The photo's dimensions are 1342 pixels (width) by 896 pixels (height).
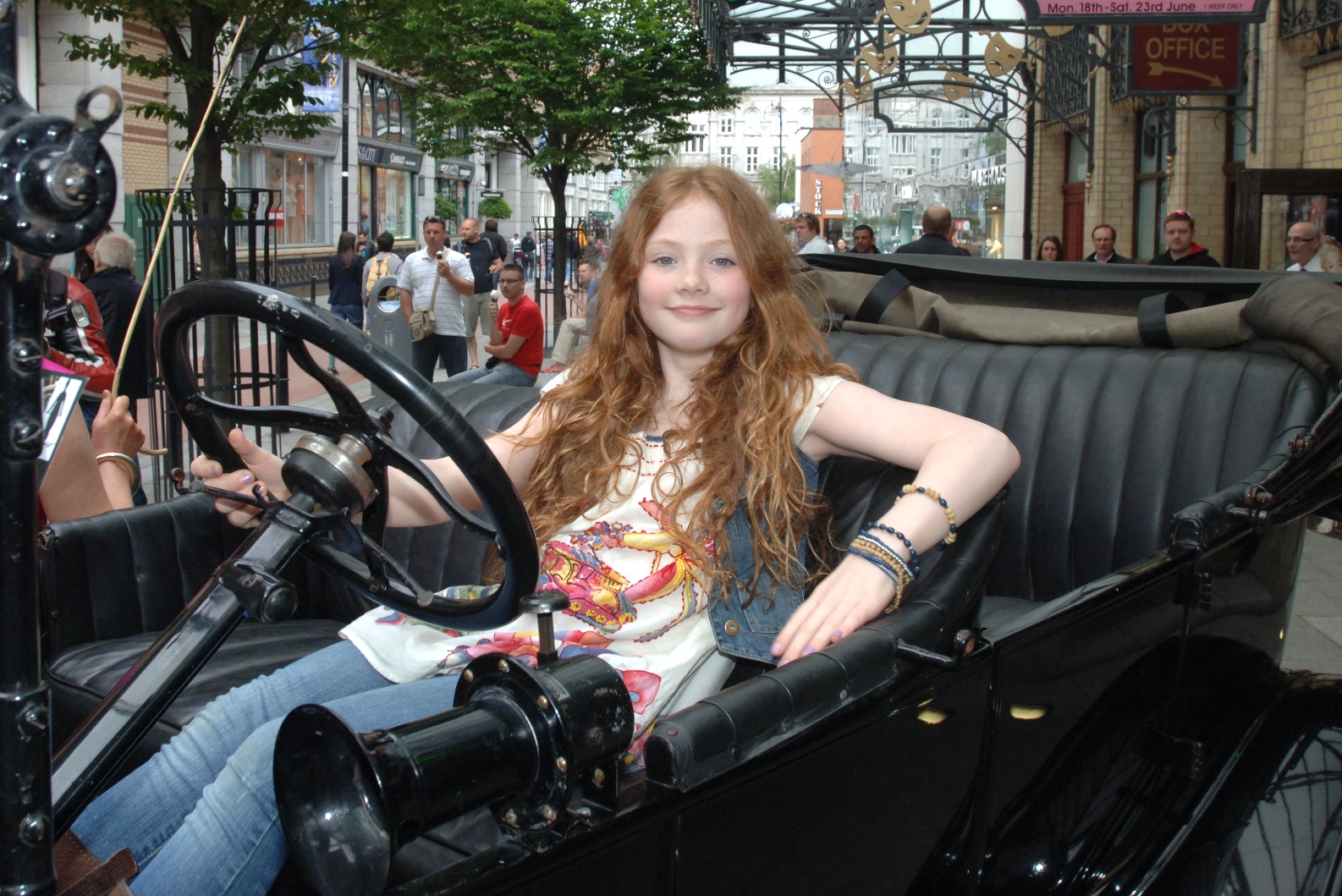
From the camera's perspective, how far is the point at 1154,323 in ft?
9.54

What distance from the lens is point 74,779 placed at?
43.1 inches

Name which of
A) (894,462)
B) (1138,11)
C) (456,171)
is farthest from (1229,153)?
(456,171)

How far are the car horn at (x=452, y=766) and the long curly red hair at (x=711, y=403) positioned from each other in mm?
799

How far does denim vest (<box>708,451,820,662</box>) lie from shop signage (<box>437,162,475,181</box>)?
1400 inches

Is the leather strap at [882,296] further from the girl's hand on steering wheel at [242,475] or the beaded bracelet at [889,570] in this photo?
the girl's hand on steering wheel at [242,475]

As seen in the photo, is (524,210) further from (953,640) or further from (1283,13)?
(953,640)

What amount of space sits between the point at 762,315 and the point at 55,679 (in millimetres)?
1701

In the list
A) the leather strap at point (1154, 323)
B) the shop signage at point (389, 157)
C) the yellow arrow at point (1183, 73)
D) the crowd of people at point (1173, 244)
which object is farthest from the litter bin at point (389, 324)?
the shop signage at point (389, 157)

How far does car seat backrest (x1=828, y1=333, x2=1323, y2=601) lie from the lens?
264cm

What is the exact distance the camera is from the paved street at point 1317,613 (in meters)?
4.17

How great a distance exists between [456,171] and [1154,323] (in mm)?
36927

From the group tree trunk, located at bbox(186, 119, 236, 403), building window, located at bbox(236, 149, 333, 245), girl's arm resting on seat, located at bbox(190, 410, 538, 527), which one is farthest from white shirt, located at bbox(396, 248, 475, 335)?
building window, located at bbox(236, 149, 333, 245)

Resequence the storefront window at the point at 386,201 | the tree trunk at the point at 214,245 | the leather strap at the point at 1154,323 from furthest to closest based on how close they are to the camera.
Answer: the storefront window at the point at 386,201 < the tree trunk at the point at 214,245 < the leather strap at the point at 1154,323

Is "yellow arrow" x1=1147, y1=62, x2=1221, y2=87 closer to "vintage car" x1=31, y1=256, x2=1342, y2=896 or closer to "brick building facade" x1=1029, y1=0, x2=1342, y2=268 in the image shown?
"brick building facade" x1=1029, y1=0, x2=1342, y2=268
